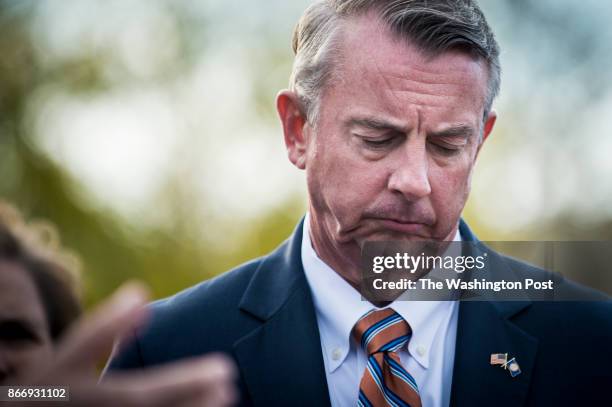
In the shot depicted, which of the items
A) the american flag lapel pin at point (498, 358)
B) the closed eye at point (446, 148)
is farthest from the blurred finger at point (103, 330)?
the american flag lapel pin at point (498, 358)

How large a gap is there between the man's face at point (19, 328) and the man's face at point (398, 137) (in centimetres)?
111

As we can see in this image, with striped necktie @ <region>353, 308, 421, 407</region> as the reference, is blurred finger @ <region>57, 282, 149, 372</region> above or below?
above

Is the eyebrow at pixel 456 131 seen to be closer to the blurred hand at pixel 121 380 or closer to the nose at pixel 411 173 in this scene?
the nose at pixel 411 173

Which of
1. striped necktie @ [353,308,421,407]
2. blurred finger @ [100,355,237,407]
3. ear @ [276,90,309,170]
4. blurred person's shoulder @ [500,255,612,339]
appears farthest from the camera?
ear @ [276,90,309,170]

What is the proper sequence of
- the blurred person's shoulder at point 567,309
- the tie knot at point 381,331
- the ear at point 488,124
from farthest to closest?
the ear at point 488,124 < the blurred person's shoulder at point 567,309 < the tie knot at point 381,331

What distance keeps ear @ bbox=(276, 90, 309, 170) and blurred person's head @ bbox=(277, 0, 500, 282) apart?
15 centimetres

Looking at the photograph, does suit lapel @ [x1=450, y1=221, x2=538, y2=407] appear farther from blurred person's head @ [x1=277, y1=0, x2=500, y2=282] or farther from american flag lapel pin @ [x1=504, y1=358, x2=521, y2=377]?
blurred person's head @ [x1=277, y1=0, x2=500, y2=282]

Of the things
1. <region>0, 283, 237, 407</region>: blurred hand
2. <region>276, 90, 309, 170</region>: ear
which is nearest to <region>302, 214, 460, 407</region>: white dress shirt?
<region>276, 90, 309, 170</region>: ear

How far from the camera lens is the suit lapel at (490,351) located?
231 centimetres

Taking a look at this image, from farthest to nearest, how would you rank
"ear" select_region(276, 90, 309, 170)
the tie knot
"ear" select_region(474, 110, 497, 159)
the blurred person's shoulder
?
"ear" select_region(276, 90, 309, 170) → "ear" select_region(474, 110, 497, 159) → the blurred person's shoulder → the tie knot

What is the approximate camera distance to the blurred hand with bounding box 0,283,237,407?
1.18 meters

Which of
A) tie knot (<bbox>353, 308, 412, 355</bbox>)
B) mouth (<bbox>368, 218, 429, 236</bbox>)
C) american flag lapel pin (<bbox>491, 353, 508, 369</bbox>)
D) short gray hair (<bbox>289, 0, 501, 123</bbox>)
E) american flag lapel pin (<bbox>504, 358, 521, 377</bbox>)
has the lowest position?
american flag lapel pin (<bbox>504, 358, 521, 377</bbox>)

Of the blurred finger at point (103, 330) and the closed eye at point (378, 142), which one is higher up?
the closed eye at point (378, 142)

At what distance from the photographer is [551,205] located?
8.38 meters
